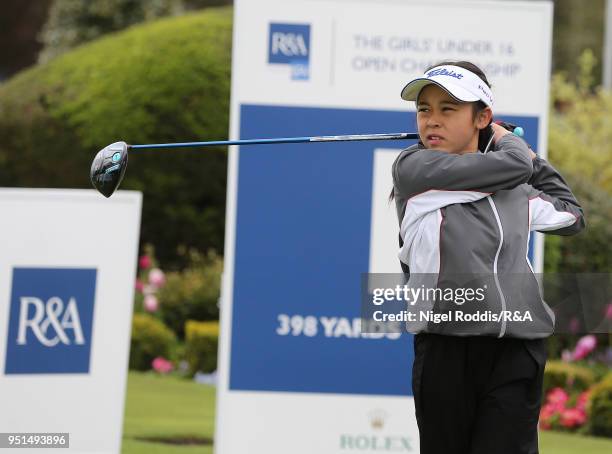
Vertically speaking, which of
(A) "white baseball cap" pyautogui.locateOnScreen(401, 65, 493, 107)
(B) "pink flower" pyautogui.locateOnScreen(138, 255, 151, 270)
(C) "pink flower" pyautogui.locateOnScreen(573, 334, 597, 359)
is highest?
(A) "white baseball cap" pyautogui.locateOnScreen(401, 65, 493, 107)

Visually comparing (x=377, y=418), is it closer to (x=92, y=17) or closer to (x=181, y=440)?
(x=181, y=440)

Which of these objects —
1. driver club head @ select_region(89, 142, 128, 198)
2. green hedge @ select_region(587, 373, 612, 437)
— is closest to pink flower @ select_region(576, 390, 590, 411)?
green hedge @ select_region(587, 373, 612, 437)

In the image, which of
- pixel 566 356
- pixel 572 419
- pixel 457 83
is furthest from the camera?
pixel 566 356

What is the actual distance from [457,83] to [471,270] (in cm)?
52

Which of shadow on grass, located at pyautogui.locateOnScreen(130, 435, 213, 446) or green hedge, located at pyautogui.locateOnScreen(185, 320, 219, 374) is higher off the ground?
green hedge, located at pyautogui.locateOnScreen(185, 320, 219, 374)

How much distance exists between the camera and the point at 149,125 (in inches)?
438

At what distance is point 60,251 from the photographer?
4.85 metres

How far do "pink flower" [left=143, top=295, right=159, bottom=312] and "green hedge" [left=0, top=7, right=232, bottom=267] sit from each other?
101 centimetres

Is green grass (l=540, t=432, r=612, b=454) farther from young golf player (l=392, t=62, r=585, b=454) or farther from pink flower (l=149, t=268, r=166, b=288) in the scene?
pink flower (l=149, t=268, r=166, b=288)

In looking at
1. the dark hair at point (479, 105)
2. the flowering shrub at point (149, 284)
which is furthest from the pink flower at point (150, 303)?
the dark hair at point (479, 105)

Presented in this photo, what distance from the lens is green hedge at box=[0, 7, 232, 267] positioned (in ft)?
36.4

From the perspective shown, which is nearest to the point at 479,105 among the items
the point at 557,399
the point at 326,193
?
the point at 326,193

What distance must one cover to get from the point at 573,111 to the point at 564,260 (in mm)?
5863

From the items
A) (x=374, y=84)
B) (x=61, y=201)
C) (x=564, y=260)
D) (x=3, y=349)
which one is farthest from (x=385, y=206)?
(x=564, y=260)
